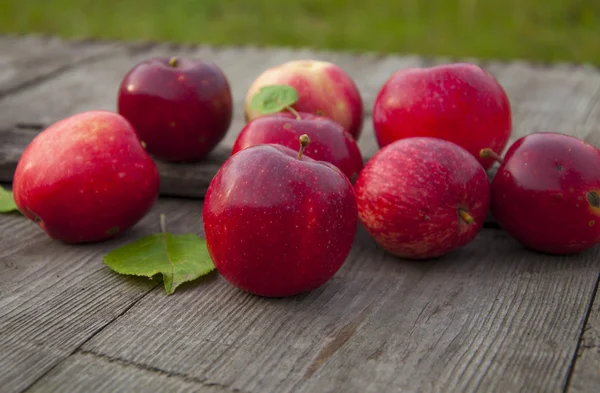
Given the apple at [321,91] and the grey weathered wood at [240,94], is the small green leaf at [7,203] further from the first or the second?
the apple at [321,91]

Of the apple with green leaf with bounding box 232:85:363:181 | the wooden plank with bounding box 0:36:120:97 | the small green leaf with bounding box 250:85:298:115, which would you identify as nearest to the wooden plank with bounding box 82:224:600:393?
the apple with green leaf with bounding box 232:85:363:181

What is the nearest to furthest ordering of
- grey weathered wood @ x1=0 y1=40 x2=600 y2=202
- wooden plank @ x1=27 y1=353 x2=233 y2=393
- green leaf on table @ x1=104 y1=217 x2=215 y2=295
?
wooden plank @ x1=27 y1=353 x2=233 y2=393 → green leaf on table @ x1=104 y1=217 x2=215 y2=295 → grey weathered wood @ x1=0 y1=40 x2=600 y2=202

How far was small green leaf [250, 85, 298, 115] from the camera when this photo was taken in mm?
1897

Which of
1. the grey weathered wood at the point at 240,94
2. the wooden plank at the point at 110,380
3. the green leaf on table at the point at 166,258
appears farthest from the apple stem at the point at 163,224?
the wooden plank at the point at 110,380

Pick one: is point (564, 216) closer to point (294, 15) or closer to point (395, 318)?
point (395, 318)

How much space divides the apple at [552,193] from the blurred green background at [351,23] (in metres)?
3.09

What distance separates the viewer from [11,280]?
1.50 metres

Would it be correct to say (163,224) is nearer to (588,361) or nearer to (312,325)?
(312,325)

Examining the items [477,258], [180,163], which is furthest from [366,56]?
[477,258]

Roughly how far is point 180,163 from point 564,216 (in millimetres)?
1073

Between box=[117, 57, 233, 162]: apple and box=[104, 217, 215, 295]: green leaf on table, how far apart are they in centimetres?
41

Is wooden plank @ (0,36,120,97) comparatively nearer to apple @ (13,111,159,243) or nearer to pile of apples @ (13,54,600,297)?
pile of apples @ (13,54,600,297)

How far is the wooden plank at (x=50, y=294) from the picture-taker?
1.24m

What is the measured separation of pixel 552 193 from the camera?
1557 millimetres
